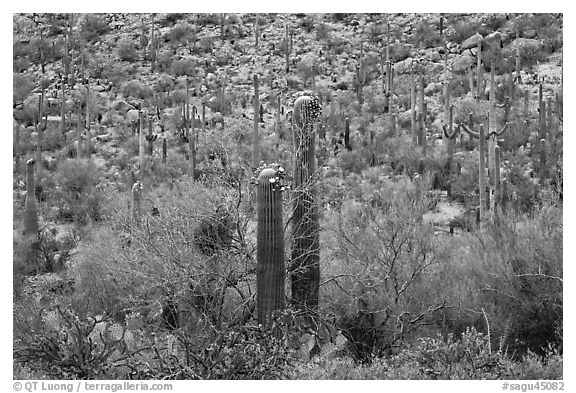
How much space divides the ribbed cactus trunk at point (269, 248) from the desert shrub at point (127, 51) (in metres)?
25.3

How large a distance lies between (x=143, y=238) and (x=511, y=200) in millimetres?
9944

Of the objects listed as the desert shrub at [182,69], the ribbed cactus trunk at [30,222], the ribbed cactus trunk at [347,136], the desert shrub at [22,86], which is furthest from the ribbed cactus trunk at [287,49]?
the ribbed cactus trunk at [30,222]

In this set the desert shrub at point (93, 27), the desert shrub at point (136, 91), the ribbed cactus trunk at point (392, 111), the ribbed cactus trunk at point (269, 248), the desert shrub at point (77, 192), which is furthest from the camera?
the desert shrub at point (93, 27)

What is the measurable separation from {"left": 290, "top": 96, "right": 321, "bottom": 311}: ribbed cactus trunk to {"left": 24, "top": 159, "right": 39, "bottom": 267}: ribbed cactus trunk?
334 inches

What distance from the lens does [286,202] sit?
14.5m

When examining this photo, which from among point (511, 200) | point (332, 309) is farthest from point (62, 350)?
point (511, 200)

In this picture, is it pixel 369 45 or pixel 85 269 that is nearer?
pixel 85 269

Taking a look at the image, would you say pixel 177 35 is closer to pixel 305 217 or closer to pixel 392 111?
pixel 392 111

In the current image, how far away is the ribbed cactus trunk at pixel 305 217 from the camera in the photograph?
45.9ft

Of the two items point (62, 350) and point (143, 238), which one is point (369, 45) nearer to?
point (143, 238)

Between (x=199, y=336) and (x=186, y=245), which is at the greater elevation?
(x=186, y=245)

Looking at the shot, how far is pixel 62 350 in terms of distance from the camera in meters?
10.6

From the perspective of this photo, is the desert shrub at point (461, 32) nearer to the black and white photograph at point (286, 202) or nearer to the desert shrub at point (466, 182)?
the black and white photograph at point (286, 202)

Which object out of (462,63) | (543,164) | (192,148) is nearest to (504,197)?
(543,164)
